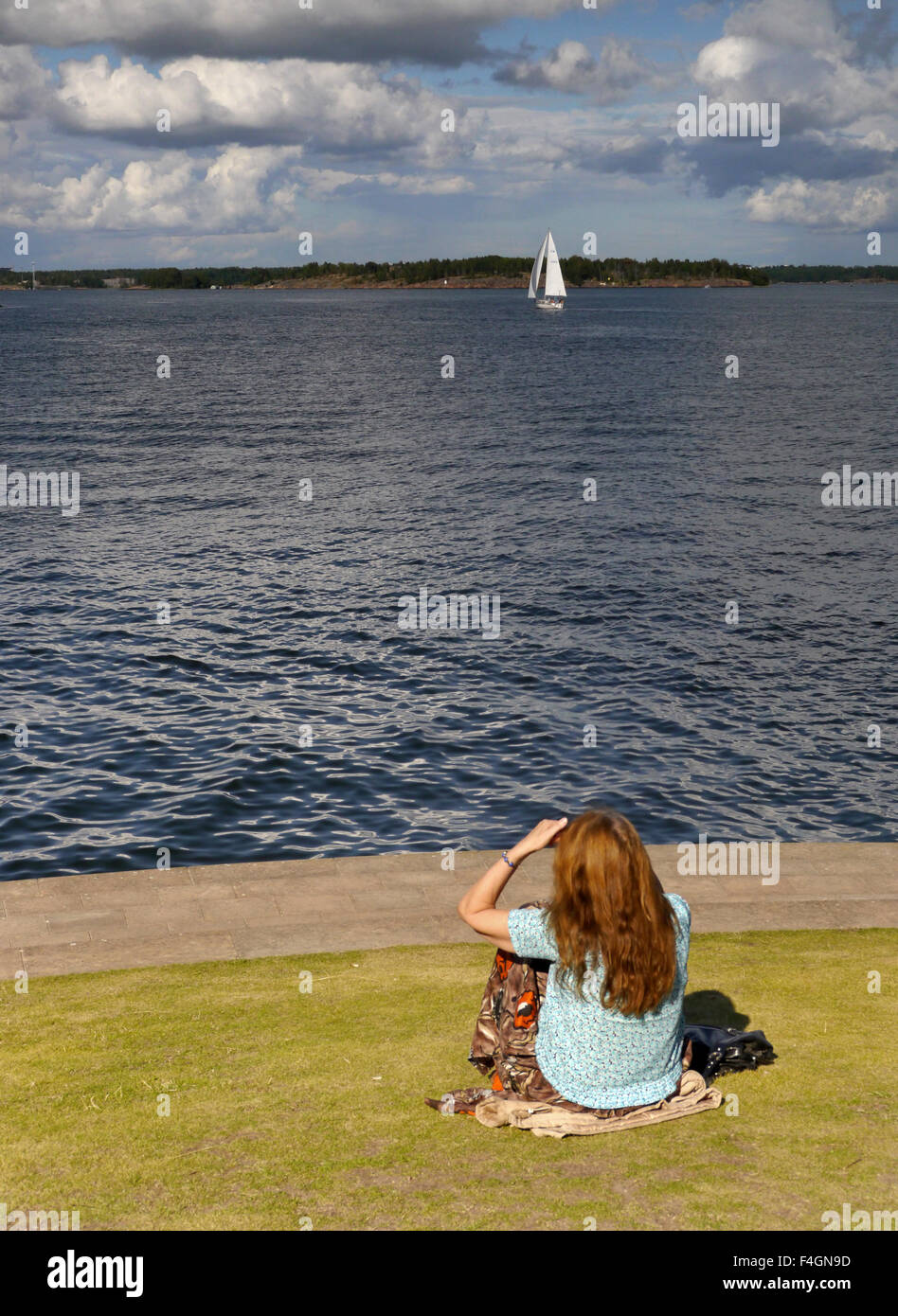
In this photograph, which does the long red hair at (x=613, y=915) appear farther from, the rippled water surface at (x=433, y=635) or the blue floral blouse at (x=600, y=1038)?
the rippled water surface at (x=433, y=635)

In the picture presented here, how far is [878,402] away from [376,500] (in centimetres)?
3883

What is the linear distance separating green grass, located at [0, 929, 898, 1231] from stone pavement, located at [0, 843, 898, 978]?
1.92ft

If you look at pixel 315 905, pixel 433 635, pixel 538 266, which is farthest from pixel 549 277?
pixel 315 905

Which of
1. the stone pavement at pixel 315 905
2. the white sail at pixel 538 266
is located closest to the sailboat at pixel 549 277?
the white sail at pixel 538 266

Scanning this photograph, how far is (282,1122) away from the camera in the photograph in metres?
6.21

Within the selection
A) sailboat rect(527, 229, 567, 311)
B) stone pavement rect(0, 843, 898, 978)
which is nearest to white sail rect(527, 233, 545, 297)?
sailboat rect(527, 229, 567, 311)

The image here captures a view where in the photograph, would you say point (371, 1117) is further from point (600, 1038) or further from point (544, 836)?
point (544, 836)

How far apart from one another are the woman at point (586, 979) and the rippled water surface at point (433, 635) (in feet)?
34.8

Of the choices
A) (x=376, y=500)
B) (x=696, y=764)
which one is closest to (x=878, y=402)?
(x=376, y=500)

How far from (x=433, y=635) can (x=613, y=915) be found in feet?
72.0

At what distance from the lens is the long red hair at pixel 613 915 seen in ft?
16.7
